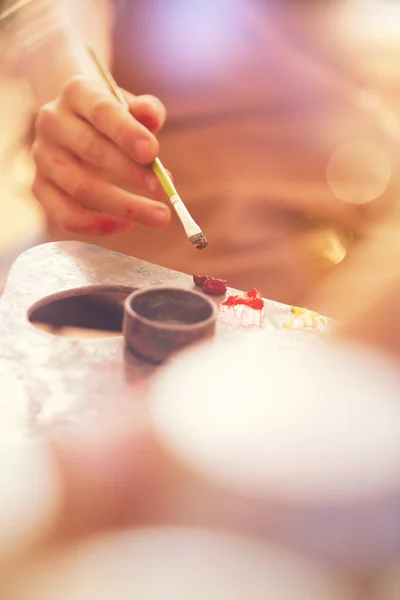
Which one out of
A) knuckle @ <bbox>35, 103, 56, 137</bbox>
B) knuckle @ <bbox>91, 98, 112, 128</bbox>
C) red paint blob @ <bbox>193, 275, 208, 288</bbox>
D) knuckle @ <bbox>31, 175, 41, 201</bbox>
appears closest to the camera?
red paint blob @ <bbox>193, 275, 208, 288</bbox>

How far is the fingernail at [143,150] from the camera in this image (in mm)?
1018

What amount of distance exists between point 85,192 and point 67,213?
3.2 inches

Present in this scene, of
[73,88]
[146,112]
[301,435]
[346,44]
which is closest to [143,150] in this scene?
[146,112]

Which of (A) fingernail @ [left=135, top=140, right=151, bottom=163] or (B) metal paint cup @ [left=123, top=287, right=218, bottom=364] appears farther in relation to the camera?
(A) fingernail @ [left=135, top=140, right=151, bottom=163]

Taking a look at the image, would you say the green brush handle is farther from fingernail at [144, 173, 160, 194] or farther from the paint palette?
the paint palette

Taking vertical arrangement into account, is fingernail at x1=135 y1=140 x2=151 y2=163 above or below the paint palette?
above

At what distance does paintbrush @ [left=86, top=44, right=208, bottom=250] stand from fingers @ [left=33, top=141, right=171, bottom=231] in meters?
0.10

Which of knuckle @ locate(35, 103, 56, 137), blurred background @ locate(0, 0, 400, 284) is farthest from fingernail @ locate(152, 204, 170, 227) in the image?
blurred background @ locate(0, 0, 400, 284)

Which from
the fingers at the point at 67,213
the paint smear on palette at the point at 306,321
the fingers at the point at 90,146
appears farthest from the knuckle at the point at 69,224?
the paint smear on palette at the point at 306,321

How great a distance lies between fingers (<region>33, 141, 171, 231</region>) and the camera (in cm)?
113

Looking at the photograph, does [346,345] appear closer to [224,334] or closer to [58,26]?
[224,334]

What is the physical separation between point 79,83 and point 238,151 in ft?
1.95

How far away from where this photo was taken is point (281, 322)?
0.87m

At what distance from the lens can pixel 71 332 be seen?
3.73 ft
